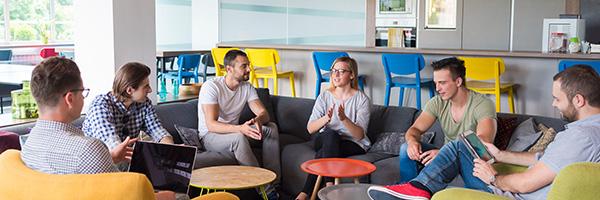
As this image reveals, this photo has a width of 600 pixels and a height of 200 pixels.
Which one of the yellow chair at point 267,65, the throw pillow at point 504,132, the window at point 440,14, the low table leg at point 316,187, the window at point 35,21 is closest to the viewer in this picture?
the low table leg at point 316,187

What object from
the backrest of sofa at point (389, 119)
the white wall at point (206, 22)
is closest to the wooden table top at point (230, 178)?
the backrest of sofa at point (389, 119)

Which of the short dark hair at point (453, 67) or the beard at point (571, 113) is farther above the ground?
the short dark hair at point (453, 67)

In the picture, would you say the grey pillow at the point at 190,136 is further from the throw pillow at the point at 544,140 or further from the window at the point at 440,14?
the window at the point at 440,14

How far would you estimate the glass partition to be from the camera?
9.59 metres

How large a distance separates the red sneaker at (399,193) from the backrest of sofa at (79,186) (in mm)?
1539

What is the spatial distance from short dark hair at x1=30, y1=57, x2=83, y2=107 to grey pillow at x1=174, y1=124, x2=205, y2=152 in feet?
7.97

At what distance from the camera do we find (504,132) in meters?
4.43

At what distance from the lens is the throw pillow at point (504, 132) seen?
441 centimetres

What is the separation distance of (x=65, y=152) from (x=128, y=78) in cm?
148

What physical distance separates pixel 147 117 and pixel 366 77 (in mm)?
3194

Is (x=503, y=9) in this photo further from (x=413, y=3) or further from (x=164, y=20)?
(x=164, y=20)

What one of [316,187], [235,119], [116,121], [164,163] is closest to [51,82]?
A: [164,163]

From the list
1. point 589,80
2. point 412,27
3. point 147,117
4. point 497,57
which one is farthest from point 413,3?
point 589,80

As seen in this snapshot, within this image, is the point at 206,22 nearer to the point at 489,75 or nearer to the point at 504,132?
the point at 489,75
